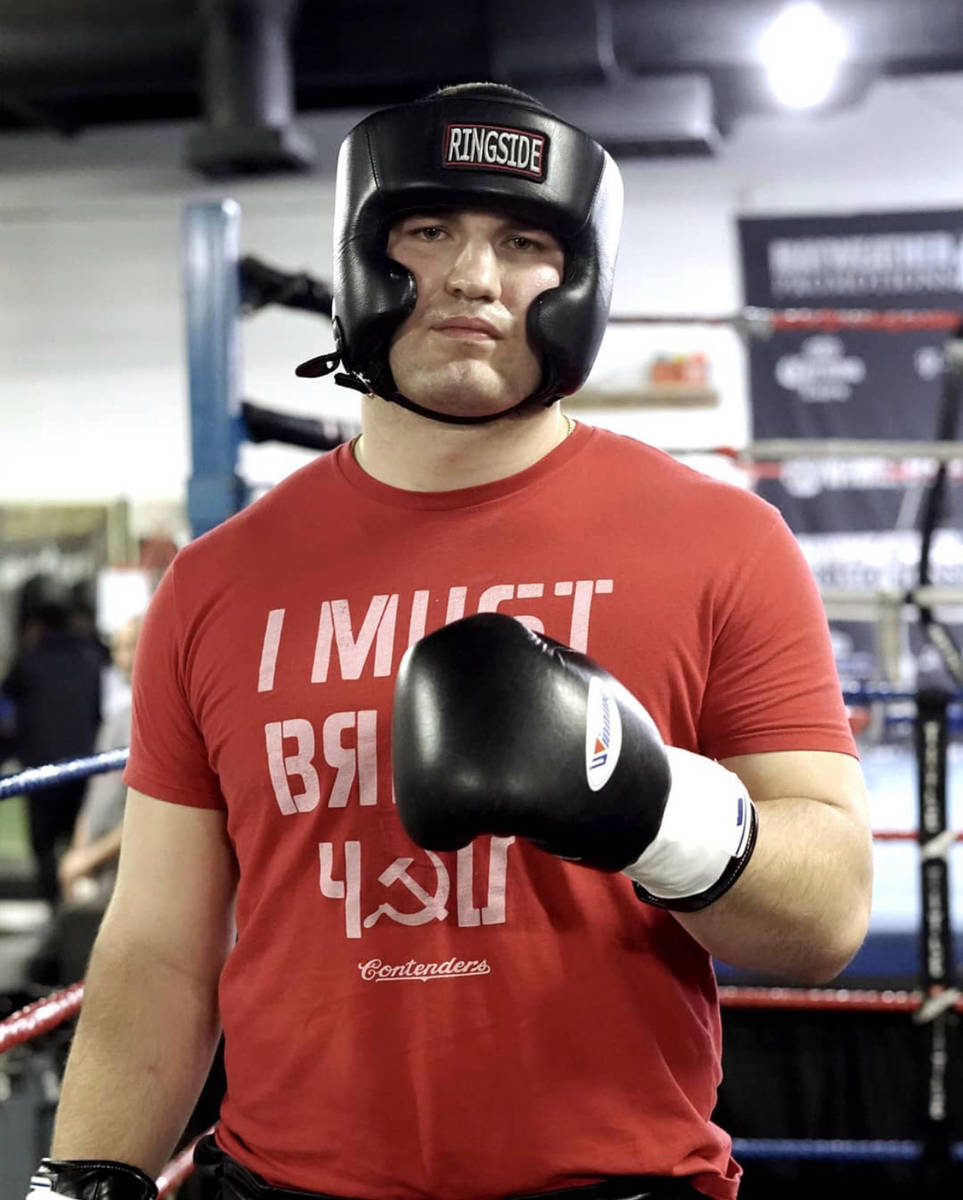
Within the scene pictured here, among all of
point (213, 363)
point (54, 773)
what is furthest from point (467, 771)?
point (213, 363)

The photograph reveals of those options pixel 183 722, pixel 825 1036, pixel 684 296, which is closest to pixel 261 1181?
pixel 183 722

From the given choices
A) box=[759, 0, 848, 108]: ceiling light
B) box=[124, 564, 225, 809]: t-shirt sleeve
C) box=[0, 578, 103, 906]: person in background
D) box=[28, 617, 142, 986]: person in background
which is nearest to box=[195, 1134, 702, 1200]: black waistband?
box=[124, 564, 225, 809]: t-shirt sleeve

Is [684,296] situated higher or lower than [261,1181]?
higher

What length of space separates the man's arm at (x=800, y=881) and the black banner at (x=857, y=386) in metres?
4.42

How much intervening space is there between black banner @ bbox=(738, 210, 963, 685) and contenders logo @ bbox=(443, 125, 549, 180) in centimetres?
436

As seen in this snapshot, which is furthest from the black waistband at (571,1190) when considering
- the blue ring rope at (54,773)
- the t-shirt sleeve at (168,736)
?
the blue ring rope at (54,773)

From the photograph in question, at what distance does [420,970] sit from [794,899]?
0.85 feet

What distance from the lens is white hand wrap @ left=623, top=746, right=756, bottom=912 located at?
0.91m

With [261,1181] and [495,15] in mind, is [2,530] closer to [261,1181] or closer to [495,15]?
[495,15]

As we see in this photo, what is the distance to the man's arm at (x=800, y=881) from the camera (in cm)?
96

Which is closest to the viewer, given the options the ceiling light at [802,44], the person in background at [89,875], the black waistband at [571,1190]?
the black waistband at [571,1190]

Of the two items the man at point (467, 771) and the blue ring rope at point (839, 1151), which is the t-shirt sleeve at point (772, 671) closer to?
the man at point (467, 771)

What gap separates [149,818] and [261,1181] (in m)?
0.28

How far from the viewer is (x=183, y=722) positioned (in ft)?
3.76
